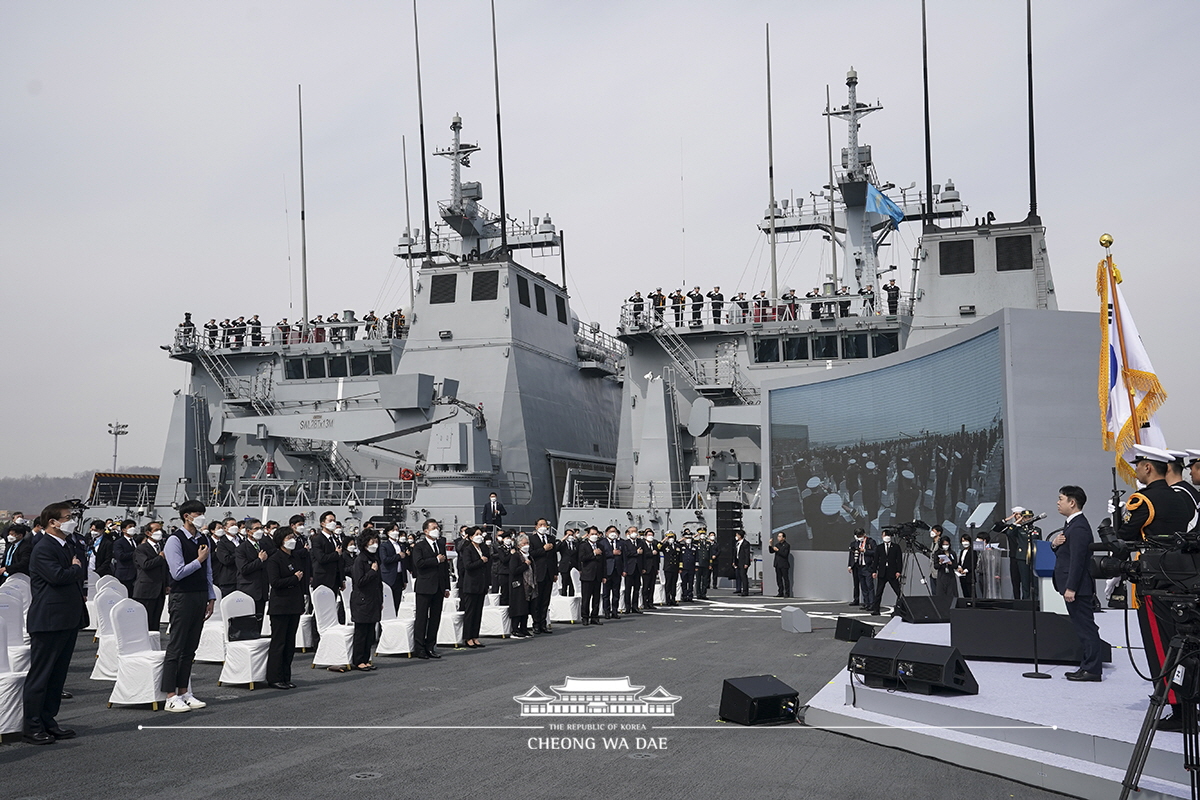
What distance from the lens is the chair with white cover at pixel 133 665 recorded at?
28.3ft

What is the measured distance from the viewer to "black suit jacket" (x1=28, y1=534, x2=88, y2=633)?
7379mm

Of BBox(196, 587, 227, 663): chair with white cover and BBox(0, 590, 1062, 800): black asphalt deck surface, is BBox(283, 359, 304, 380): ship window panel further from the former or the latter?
BBox(0, 590, 1062, 800): black asphalt deck surface

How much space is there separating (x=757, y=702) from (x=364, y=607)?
215 inches

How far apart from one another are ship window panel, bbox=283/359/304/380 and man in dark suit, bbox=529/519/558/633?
2361cm

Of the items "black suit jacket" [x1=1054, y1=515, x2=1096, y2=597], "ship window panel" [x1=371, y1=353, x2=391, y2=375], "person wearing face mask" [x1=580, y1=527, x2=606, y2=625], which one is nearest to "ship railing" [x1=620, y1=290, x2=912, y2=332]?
"ship window panel" [x1=371, y1=353, x2=391, y2=375]

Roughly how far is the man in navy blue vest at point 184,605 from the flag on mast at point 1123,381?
27.5 ft

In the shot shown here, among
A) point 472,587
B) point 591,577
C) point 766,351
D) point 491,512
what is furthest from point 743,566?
point 472,587

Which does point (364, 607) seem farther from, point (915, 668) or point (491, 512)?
point (491, 512)

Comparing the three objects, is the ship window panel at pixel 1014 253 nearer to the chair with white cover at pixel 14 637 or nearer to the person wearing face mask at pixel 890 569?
the person wearing face mask at pixel 890 569

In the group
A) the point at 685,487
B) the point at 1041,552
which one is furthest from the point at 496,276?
the point at 1041,552

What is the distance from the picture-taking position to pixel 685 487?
31062 mm

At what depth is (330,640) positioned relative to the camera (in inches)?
448

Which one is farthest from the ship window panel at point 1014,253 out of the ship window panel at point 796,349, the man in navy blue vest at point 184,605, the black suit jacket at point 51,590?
the black suit jacket at point 51,590

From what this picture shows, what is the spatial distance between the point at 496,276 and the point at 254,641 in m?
23.8
